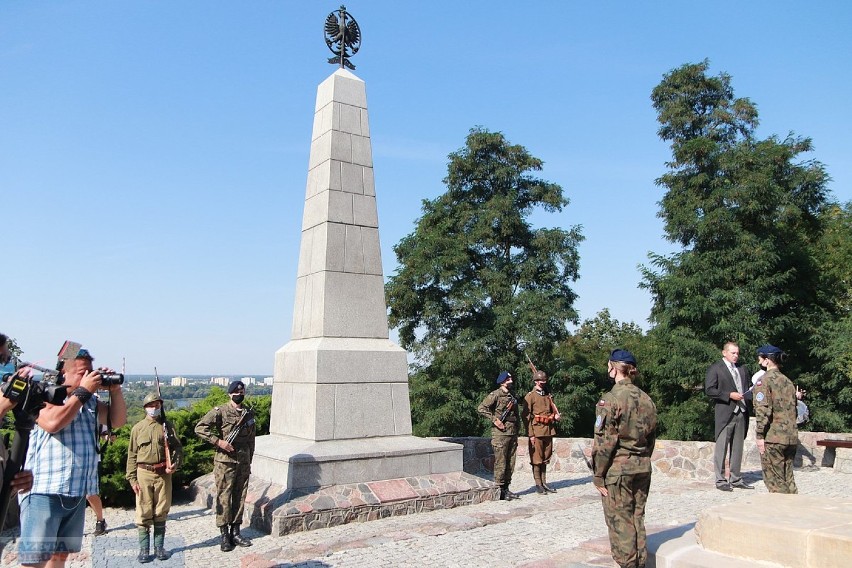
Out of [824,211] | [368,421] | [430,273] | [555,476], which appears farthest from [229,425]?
[824,211]

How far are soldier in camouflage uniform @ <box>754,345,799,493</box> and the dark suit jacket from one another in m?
2.23

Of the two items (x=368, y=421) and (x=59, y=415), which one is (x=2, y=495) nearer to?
(x=59, y=415)

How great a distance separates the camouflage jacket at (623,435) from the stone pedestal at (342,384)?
11.5 ft

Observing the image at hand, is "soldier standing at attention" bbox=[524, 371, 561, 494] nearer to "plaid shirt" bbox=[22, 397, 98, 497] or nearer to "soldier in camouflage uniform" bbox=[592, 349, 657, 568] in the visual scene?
"soldier in camouflage uniform" bbox=[592, 349, 657, 568]

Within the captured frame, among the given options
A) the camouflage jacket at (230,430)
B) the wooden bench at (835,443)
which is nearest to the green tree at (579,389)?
the wooden bench at (835,443)

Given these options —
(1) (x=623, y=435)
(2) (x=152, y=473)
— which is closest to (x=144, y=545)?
(2) (x=152, y=473)

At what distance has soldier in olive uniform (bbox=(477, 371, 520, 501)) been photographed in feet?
29.9

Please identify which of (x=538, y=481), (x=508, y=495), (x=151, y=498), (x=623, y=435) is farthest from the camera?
(x=538, y=481)

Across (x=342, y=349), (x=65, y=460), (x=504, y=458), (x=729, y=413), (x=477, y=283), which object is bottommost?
(x=504, y=458)

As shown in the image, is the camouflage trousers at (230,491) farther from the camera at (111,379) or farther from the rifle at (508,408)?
the rifle at (508,408)

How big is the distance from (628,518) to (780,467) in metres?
3.02

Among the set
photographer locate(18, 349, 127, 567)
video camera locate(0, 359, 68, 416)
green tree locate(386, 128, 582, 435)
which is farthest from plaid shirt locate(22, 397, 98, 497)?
green tree locate(386, 128, 582, 435)

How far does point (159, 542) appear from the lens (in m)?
6.60

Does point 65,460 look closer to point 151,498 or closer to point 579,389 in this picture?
point 151,498
